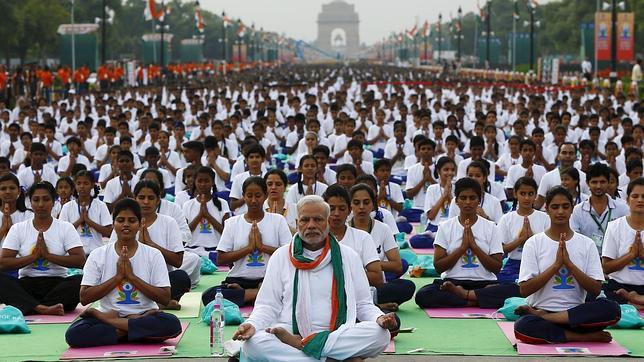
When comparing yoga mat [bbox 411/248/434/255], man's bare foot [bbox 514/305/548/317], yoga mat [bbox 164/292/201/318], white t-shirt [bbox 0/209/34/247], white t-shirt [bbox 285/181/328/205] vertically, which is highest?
white t-shirt [bbox 0/209/34/247]

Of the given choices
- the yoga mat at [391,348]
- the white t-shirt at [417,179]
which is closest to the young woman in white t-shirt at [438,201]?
the white t-shirt at [417,179]

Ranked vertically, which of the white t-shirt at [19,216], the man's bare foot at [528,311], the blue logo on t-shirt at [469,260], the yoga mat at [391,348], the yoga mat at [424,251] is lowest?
the yoga mat at [424,251]

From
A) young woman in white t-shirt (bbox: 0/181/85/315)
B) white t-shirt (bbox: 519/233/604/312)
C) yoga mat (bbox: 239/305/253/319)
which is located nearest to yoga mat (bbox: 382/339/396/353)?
white t-shirt (bbox: 519/233/604/312)

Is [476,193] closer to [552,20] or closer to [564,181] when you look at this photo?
[564,181]

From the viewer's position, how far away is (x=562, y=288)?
9.24 meters

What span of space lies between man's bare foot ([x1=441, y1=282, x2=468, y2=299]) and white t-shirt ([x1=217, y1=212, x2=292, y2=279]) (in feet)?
4.19

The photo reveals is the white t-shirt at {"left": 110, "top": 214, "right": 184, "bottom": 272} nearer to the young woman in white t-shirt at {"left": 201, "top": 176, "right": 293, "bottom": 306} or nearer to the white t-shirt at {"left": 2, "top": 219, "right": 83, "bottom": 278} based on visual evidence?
the young woman in white t-shirt at {"left": 201, "top": 176, "right": 293, "bottom": 306}

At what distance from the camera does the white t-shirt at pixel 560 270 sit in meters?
9.10

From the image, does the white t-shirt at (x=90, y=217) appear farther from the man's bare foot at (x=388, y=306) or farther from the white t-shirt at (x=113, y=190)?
the man's bare foot at (x=388, y=306)

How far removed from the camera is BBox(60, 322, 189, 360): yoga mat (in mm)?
8938

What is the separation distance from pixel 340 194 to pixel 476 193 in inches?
55.4

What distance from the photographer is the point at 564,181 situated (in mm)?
12656

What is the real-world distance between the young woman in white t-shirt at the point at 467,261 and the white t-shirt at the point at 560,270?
120 centimetres

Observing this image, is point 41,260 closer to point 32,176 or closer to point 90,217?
point 90,217
